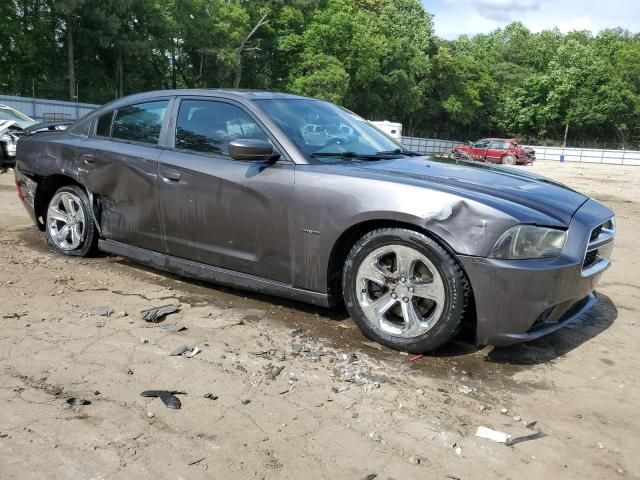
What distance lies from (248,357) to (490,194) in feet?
5.50

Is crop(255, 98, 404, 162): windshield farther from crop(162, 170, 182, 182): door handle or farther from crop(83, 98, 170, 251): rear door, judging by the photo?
crop(83, 98, 170, 251): rear door

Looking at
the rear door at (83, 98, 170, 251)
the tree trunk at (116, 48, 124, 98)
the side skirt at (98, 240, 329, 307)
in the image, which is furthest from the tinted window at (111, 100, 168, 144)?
the tree trunk at (116, 48, 124, 98)

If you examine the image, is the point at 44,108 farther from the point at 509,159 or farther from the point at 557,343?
the point at 557,343

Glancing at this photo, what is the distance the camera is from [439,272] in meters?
3.22

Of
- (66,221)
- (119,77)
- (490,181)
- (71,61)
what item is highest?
(71,61)

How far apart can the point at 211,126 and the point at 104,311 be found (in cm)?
152

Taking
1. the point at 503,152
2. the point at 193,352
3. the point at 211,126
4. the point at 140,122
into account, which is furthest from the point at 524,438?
the point at 503,152

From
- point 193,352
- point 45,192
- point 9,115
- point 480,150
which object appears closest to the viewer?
point 193,352

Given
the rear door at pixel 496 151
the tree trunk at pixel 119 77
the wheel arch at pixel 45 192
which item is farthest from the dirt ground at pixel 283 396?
the tree trunk at pixel 119 77

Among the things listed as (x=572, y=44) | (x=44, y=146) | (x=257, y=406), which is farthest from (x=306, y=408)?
(x=572, y=44)

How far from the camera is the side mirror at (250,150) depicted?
3.64 m

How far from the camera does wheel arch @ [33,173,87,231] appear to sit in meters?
5.28

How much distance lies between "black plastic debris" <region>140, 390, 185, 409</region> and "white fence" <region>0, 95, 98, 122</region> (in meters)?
26.7

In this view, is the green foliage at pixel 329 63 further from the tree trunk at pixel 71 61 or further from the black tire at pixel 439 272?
the black tire at pixel 439 272
